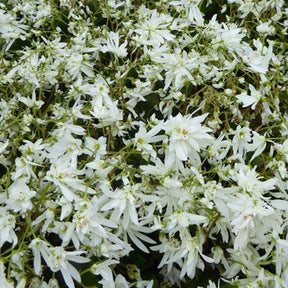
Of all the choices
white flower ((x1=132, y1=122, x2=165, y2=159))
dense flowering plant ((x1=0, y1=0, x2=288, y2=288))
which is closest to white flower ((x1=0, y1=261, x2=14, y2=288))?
dense flowering plant ((x1=0, y1=0, x2=288, y2=288))

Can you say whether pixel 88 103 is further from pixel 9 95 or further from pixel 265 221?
pixel 265 221

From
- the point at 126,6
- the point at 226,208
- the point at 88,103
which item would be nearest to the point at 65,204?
the point at 226,208

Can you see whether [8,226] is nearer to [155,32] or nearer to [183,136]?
[183,136]

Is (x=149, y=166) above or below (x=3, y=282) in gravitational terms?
above

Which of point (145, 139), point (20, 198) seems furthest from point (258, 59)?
point (20, 198)

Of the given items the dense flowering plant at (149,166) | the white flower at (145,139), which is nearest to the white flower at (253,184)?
the dense flowering plant at (149,166)

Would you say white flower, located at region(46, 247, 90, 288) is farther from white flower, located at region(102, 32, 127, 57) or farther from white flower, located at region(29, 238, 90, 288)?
white flower, located at region(102, 32, 127, 57)

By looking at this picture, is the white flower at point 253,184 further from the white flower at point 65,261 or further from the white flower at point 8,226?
the white flower at point 8,226

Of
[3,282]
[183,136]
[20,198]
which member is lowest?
[3,282]
